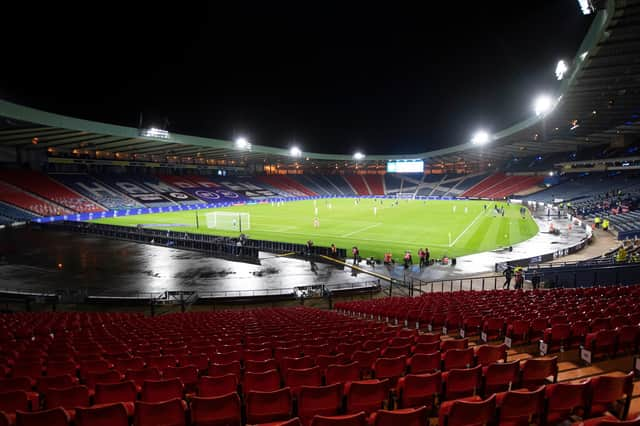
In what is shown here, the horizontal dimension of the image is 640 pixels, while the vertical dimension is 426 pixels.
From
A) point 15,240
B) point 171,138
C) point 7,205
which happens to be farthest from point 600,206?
point 7,205

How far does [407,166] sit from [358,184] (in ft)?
57.8

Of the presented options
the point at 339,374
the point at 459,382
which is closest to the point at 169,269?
the point at 339,374

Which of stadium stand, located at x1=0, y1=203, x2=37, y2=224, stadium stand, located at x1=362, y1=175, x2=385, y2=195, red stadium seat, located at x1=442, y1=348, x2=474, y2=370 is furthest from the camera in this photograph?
stadium stand, located at x1=362, y1=175, x2=385, y2=195

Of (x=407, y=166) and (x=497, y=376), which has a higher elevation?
(x=407, y=166)

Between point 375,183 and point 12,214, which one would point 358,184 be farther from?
point 12,214

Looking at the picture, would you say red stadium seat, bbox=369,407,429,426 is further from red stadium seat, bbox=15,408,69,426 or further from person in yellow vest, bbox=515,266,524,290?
person in yellow vest, bbox=515,266,524,290

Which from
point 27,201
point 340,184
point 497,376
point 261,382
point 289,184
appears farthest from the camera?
point 340,184

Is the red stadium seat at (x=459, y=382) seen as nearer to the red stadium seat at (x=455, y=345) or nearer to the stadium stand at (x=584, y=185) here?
the red stadium seat at (x=455, y=345)

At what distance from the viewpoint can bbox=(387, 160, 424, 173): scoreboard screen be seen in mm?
103812

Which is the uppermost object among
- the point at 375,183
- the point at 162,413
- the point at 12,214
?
the point at 375,183

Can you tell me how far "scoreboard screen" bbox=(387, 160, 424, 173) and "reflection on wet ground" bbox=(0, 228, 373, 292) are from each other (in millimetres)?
82787

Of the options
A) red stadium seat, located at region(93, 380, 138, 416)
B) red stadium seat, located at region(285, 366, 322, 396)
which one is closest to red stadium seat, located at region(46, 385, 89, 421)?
red stadium seat, located at region(93, 380, 138, 416)

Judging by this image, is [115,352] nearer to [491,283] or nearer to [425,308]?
[425,308]

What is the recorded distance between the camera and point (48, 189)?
5244cm
